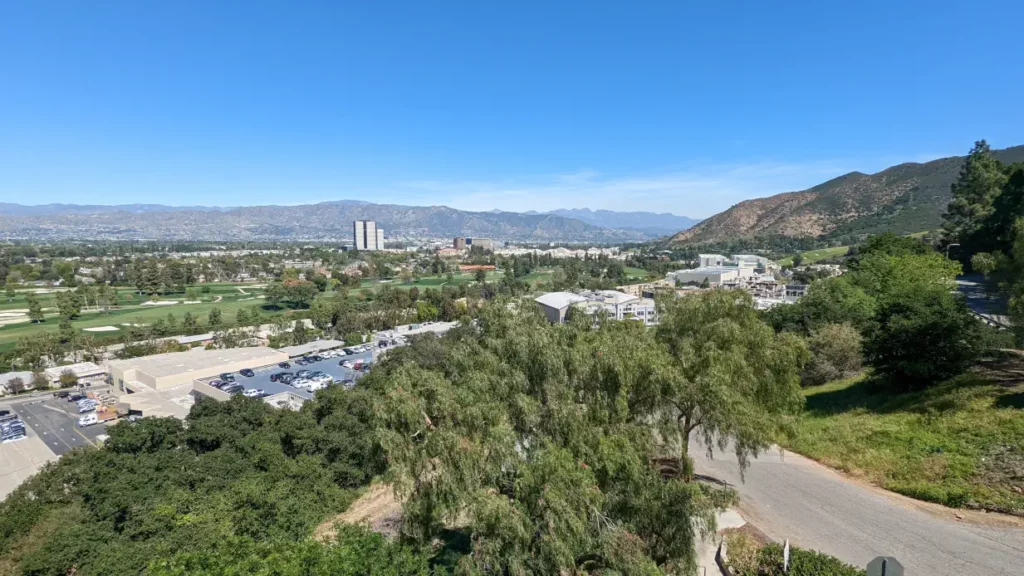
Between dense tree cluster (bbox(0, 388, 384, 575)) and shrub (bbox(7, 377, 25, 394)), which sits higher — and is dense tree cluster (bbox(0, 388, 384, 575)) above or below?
above

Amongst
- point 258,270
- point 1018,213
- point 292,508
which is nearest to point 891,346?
point 292,508

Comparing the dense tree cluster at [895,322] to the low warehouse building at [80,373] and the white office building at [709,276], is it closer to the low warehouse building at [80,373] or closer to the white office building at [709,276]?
the white office building at [709,276]

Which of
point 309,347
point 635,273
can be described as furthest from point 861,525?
point 635,273

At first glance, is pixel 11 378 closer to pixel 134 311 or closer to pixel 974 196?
pixel 134 311

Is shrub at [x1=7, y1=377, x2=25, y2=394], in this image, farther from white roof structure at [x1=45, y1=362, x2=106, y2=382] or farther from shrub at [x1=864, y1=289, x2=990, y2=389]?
shrub at [x1=864, y1=289, x2=990, y2=389]

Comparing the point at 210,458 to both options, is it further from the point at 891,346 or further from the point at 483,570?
the point at 891,346

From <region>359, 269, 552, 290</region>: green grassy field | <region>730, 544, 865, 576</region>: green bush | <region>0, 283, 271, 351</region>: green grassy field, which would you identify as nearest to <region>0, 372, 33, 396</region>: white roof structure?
<region>0, 283, 271, 351</region>: green grassy field
